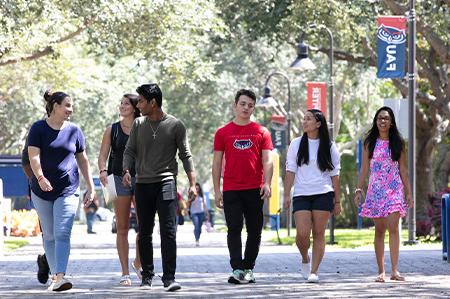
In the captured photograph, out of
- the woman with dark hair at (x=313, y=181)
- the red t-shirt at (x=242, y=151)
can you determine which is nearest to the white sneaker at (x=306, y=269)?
the woman with dark hair at (x=313, y=181)

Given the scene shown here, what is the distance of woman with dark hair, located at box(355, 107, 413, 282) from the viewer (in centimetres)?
1446

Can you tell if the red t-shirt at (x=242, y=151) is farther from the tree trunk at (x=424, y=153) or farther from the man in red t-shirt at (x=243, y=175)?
the tree trunk at (x=424, y=153)

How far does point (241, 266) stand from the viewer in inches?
567

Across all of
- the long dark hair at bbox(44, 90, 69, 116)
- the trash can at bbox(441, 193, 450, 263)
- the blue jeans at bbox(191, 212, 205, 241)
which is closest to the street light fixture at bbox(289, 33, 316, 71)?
the blue jeans at bbox(191, 212, 205, 241)

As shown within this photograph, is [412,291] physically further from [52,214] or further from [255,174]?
[52,214]

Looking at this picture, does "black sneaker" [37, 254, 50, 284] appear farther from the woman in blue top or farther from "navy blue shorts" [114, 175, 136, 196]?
"navy blue shorts" [114, 175, 136, 196]

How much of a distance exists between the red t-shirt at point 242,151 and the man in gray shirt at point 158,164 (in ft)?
2.80

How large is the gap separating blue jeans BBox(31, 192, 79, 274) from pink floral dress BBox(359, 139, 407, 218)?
10.3 feet

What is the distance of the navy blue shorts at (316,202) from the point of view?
14242 mm

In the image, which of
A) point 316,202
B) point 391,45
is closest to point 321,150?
point 316,202

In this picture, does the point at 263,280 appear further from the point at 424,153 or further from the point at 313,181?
the point at 424,153

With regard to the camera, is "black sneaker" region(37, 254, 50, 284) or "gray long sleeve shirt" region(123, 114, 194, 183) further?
"black sneaker" region(37, 254, 50, 284)

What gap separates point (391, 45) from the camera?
26.9 m

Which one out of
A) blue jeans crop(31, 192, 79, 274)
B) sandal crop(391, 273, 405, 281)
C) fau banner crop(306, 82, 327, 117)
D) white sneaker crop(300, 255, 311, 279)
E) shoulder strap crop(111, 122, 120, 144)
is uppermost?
fau banner crop(306, 82, 327, 117)
